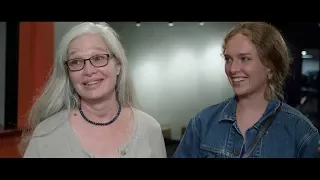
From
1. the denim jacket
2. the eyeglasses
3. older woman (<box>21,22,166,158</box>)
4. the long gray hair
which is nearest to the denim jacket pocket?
the denim jacket

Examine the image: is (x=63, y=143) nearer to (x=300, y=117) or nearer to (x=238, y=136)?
(x=238, y=136)

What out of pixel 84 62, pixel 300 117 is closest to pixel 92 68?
pixel 84 62

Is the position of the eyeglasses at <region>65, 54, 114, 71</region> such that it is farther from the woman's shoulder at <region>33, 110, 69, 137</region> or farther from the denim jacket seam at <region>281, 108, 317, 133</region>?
the denim jacket seam at <region>281, 108, 317, 133</region>

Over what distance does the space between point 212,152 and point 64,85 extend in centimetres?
54

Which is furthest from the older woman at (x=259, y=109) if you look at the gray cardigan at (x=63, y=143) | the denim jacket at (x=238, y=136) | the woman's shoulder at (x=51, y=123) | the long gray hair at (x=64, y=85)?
the woman's shoulder at (x=51, y=123)

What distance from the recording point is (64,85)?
1.18 m

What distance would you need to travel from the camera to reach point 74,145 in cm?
115

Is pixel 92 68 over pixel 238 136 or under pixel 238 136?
over

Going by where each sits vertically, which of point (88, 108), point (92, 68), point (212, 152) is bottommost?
point (212, 152)

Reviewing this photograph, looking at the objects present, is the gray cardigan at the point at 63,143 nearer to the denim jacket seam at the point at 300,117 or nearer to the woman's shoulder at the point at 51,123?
the woman's shoulder at the point at 51,123

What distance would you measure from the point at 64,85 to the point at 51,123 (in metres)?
0.13

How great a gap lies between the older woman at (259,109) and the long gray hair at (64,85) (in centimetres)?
34

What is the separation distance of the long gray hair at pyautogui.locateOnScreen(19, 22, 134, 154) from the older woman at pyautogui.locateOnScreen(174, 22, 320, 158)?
34cm
